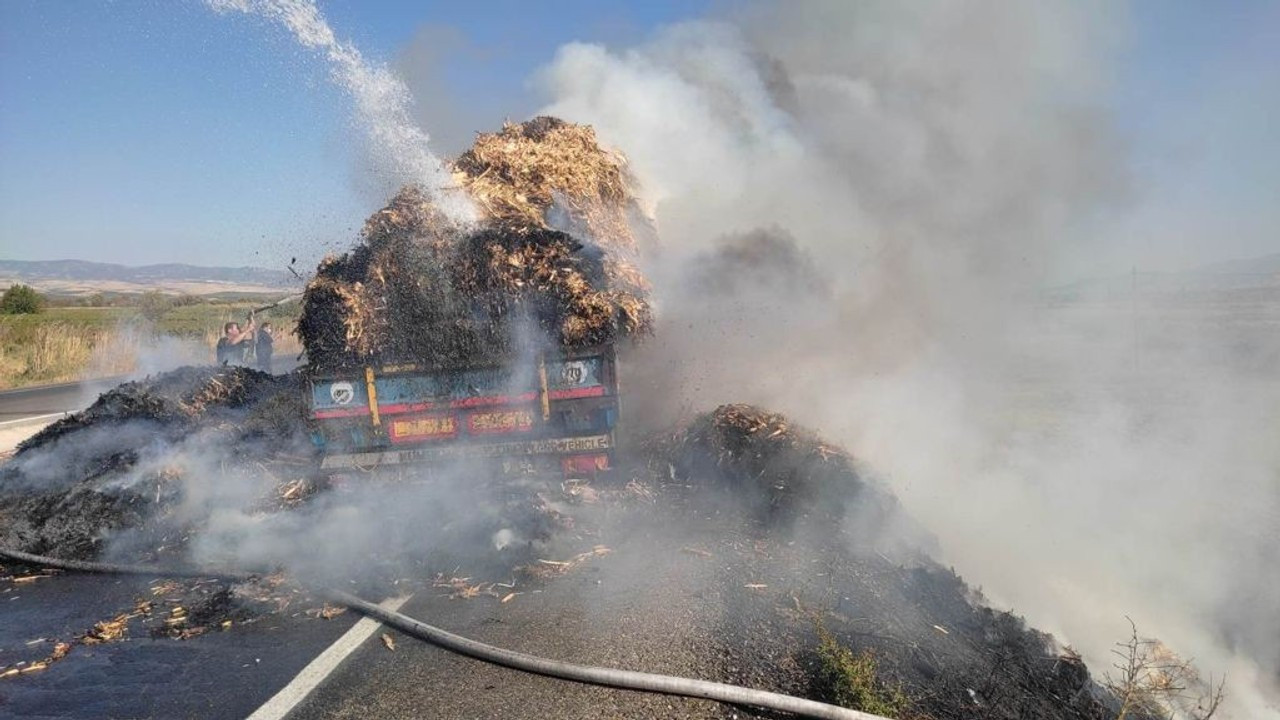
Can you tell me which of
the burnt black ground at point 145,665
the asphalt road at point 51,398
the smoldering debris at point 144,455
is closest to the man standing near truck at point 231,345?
the asphalt road at point 51,398

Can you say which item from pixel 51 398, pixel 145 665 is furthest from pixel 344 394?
pixel 51 398

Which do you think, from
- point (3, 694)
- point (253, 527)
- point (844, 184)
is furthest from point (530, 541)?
point (844, 184)

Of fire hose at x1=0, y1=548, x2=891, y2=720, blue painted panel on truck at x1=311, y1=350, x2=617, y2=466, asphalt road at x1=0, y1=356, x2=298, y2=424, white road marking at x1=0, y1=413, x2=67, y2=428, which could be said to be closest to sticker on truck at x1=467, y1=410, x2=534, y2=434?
blue painted panel on truck at x1=311, y1=350, x2=617, y2=466

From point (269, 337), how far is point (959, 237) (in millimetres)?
15310

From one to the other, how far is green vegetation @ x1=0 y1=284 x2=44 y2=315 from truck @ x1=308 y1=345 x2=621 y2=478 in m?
43.7

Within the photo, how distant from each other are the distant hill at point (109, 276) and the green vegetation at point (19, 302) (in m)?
61.1

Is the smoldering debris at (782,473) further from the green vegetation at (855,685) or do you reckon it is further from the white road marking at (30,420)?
the white road marking at (30,420)

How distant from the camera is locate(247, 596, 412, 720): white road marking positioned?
3.34 m

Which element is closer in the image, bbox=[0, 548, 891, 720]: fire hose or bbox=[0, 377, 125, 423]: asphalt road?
bbox=[0, 548, 891, 720]: fire hose

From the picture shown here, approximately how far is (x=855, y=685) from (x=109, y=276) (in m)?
159

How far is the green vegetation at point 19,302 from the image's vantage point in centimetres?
3796

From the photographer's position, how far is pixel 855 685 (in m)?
3.21

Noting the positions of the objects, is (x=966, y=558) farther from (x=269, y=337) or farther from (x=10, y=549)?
(x=269, y=337)

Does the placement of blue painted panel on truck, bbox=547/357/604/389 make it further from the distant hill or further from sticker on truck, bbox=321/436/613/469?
the distant hill
